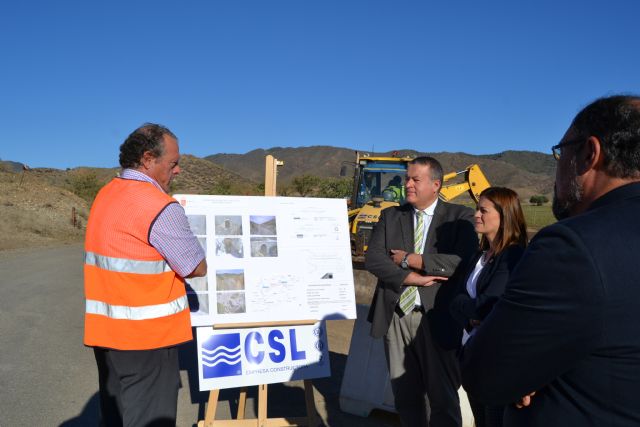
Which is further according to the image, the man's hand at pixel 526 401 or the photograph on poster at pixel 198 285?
the photograph on poster at pixel 198 285

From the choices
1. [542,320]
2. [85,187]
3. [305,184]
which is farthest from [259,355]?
[305,184]

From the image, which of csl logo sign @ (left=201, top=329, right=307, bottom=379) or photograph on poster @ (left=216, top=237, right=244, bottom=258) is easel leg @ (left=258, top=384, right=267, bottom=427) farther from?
photograph on poster @ (left=216, top=237, right=244, bottom=258)

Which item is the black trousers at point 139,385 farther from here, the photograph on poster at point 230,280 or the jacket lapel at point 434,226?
the jacket lapel at point 434,226

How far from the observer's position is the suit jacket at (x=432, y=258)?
3277 millimetres

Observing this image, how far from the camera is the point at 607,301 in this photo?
1.13 meters

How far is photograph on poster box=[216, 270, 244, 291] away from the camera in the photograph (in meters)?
3.80

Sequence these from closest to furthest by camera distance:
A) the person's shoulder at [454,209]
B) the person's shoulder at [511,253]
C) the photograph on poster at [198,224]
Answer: the person's shoulder at [511,253]
the person's shoulder at [454,209]
the photograph on poster at [198,224]

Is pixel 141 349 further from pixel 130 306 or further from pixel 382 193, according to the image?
pixel 382 193

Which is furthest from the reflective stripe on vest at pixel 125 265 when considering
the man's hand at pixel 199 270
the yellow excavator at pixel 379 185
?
the yellow excavator at pixel 379 185

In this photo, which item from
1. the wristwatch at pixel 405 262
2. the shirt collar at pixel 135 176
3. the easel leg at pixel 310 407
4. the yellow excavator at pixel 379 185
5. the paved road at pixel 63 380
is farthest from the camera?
the yellow excavator at pixel 379 185

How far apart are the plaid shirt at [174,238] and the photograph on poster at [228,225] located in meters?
1.18

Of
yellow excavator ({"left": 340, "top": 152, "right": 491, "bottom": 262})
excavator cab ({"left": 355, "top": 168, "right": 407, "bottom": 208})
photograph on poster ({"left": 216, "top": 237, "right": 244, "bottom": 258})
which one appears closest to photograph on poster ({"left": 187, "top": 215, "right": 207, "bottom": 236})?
photograph on poster ({"left": 216, "top": 237, "right": 244, "bottom": 258})

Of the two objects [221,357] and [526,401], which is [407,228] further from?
[526,401]

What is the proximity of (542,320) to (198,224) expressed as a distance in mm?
3008
